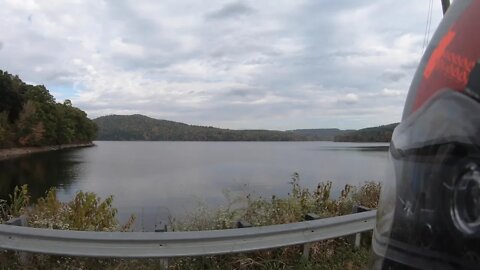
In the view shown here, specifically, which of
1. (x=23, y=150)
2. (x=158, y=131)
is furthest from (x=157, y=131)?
(x=23, y=150)

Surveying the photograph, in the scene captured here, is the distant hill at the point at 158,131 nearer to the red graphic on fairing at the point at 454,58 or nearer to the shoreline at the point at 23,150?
the shoreline at the point at 23,150

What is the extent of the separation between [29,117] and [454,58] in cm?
9700

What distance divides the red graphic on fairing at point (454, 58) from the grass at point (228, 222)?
4.16 metres

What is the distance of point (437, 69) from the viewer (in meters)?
1.28

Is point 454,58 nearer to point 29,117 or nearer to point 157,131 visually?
point 29,117

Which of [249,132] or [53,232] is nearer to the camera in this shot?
[53,232]

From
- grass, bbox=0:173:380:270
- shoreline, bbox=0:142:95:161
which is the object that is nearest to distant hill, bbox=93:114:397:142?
shoreline, bbox=0:142:95:161

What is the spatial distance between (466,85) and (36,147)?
105m

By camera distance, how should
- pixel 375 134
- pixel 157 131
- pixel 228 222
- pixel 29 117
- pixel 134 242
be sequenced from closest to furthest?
pixel 134 242
pixel 228 222
pixel 375 134
pixel 29 117
pixel 157 131

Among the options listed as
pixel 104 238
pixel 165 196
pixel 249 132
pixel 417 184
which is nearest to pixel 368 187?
pixel 104 238

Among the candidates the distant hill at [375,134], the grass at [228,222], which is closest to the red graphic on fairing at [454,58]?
the distant hill at [375,134]

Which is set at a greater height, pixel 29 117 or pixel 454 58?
pixel 29 117

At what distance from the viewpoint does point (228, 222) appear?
20.8 feet

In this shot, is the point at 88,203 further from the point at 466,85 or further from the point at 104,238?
the point at 466,85
